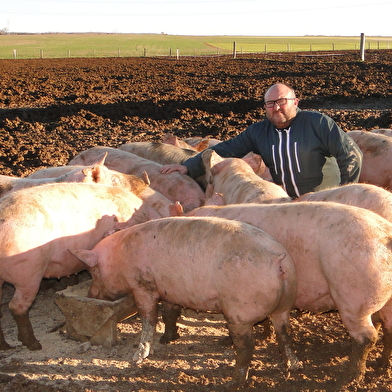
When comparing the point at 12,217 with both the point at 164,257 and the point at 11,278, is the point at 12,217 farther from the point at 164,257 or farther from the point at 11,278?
the point at 164,257

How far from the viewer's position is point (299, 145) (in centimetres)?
682

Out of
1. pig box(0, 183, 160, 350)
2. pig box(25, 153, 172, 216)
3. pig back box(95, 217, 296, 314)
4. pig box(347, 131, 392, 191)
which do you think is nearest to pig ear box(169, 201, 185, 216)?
pig back box(95, 217, 296, 314)

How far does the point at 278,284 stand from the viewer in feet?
13.8

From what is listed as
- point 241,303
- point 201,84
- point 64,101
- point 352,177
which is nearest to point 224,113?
point 64,101

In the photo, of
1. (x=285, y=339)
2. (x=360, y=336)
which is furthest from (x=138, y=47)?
(x=360, y=336)

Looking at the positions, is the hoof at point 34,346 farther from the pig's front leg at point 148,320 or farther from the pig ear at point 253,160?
the pig ear at point 253,160

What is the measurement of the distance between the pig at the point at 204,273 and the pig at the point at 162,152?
3.36 m

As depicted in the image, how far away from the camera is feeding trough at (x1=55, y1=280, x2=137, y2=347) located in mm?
5039

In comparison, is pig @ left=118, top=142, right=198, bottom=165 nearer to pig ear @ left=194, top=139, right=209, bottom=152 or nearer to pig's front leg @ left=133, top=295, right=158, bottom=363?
pig ear @ left=194, top=139, right=209, bottom=152

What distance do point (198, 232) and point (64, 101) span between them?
55.2ft

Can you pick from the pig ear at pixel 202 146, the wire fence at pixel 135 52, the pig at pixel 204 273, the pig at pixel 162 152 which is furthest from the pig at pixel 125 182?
the wire fence at pixel 135 52

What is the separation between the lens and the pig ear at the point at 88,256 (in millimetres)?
5277

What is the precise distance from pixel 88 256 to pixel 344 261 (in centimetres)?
237

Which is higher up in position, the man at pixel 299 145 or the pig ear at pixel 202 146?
the man at pixel 299 145
